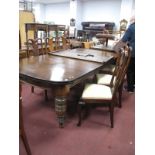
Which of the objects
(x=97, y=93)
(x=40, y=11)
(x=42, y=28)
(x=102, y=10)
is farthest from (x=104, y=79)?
(x=40, y=11)

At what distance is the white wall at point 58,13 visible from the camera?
11.9m

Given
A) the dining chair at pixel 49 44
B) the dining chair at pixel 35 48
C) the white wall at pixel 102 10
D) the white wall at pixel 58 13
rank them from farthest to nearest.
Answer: the white wall at pixel 58 13
the white wall at pixel 102 10
the dining chair at pixel 49 44
the dining chair at pixel 35 48

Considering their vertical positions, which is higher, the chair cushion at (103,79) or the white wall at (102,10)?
the white wall at (102,10)

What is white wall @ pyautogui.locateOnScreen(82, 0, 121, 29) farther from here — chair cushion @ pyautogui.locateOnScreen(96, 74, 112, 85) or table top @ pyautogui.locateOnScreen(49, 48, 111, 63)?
chair cushion @ pyautogui.locateOnScreen(96, 74, 112, 85)

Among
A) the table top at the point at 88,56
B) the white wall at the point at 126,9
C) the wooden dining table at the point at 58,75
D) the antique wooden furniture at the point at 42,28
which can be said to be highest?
the white wall at the point at 126,9

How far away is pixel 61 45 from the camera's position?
3.93m

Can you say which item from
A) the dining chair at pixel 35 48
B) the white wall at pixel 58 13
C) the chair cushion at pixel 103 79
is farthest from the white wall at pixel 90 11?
the chair cushion at pixel 103 79

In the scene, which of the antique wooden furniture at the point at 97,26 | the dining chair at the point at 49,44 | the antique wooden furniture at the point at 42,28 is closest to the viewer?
the antique wooden furniture at the point at 42,28

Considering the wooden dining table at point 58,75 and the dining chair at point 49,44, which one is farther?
the dining chair at point 49,44

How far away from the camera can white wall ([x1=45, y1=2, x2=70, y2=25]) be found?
11859 millimetres

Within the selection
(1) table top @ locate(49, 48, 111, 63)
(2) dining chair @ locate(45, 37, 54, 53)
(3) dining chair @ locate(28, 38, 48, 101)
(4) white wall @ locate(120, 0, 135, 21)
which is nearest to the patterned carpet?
(3) dining chair @ locate(28, 38, 48, 101)

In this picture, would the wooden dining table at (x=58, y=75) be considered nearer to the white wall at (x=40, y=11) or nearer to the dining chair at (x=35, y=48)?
the dining chair at (x=35, y=48)
